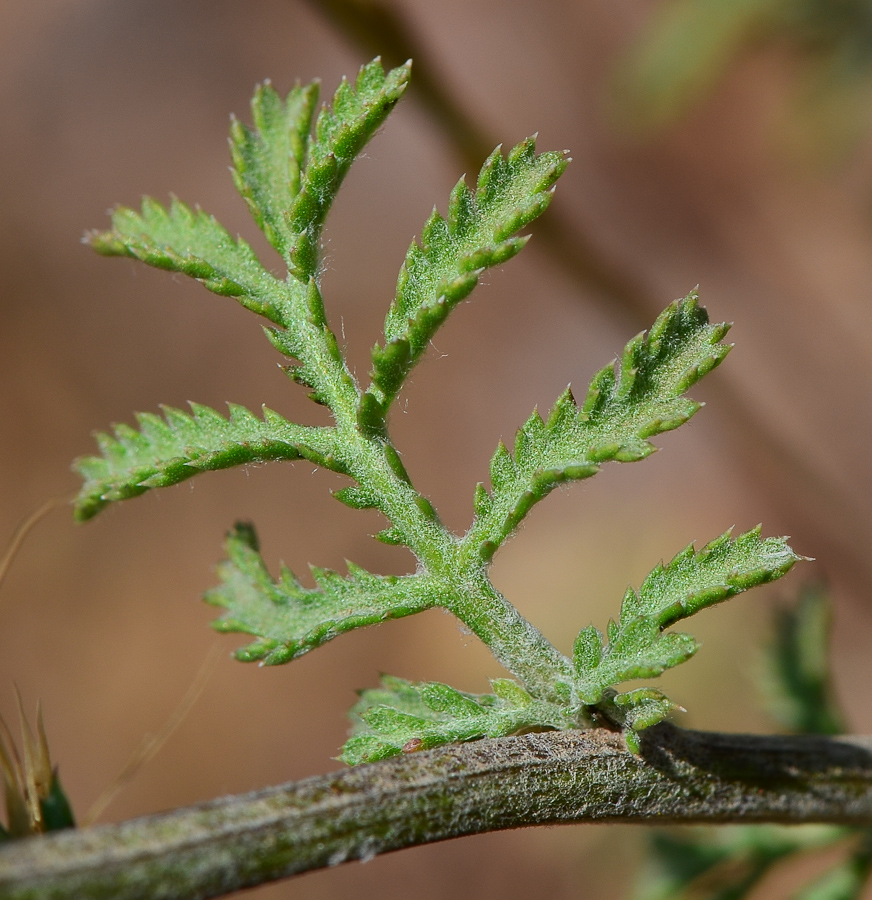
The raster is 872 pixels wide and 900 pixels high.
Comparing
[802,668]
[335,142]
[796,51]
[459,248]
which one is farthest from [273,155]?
[796,51]

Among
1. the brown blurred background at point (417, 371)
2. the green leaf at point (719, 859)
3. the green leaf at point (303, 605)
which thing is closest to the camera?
the green leaf at point (303, 605)

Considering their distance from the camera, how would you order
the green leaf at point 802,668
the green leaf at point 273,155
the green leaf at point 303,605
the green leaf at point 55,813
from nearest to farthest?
the green leaf at point 55,813 < the green leaf at point 303,605 < the green leaf at point 273,155 < the green leaf at point 802,668

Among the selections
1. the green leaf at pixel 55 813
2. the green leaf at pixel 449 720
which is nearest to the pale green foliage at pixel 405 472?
the green leaf at pixel 449 720

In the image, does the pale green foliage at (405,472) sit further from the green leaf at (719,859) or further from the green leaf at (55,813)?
the green leaf at (719,859)

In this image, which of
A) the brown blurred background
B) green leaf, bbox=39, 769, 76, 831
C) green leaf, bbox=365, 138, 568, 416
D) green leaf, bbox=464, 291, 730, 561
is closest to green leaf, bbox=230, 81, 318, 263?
green leaf, bbox=365, 138, 568, 416

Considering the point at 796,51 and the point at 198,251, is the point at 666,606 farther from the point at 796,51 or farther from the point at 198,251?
the point at 796,51

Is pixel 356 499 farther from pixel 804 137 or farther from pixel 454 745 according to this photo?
pixel 804 137
